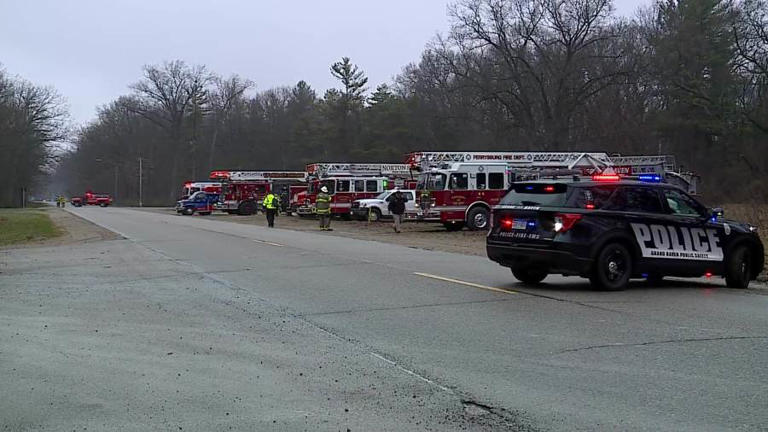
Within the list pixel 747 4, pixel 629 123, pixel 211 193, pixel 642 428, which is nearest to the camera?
pixel 642 428

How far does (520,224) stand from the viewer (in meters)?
12.1

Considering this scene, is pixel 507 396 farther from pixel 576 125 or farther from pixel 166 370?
pixel 576 125

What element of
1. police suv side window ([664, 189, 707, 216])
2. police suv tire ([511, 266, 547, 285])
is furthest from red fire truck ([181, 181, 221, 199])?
police suv side window ([664, 189, 707, 216])

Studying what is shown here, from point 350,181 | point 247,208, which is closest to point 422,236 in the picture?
point 350,181

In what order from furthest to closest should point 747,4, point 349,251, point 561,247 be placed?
point 747,4, point 349,251, point 561,247

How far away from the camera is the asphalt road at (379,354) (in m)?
5.60

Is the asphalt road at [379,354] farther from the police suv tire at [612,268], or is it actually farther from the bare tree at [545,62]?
the bare tree at [545,62]

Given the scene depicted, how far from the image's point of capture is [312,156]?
9175 cm

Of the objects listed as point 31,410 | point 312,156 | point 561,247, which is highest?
point 312,156

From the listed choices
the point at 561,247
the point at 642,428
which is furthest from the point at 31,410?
the point at 561,247

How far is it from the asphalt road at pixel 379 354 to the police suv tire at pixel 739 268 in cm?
28

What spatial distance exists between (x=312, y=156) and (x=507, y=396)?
86696 millimetres

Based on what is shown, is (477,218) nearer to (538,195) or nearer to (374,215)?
(374,215)

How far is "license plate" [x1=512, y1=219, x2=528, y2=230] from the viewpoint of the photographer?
12000 mm
